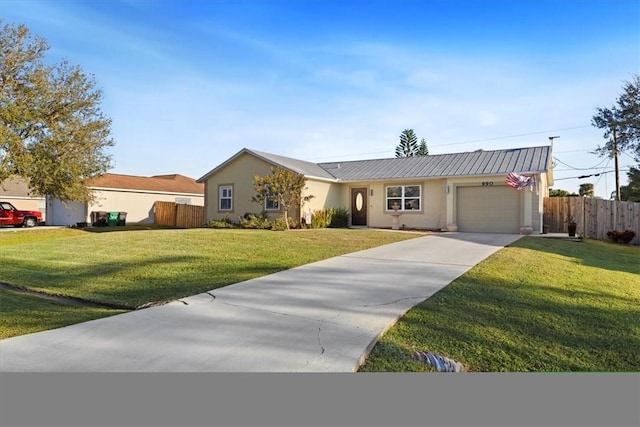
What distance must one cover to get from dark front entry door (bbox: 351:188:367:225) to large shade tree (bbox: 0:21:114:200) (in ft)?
48.0

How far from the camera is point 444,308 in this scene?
5.87m

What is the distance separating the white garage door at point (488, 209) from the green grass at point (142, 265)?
4.78 meters

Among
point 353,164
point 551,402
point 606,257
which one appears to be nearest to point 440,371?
point 551,402

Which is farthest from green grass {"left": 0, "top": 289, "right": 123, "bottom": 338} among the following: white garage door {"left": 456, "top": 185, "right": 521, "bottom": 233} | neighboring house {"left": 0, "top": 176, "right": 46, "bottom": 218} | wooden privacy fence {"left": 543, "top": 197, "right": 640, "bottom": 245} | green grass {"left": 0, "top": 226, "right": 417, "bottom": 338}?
neighboring house {"left": 0, "top": 176, "right": 46, "bottom": 218}

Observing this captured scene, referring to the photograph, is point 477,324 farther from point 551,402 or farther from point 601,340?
point 551,402

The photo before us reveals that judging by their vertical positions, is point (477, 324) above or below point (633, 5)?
below

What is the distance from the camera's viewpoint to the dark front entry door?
21969mm

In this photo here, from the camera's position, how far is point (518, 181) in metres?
16.8

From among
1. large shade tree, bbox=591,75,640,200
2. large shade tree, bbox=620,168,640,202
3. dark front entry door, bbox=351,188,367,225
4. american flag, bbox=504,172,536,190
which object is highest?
large shade tree, bbox=591,75,640,200

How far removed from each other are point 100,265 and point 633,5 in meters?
14.3

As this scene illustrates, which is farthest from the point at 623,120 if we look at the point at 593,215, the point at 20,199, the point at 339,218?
the point at 20,199

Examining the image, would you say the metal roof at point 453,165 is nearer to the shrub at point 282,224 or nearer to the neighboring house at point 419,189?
the neighboring house at point 419,189

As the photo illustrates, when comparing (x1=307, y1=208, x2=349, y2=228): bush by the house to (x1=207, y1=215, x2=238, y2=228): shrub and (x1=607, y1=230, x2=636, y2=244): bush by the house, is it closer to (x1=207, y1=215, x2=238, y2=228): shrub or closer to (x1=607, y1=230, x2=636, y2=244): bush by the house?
(x1=207, y1=215, x2=238, y2=228): shrub

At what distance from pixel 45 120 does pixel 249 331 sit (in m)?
21.6
